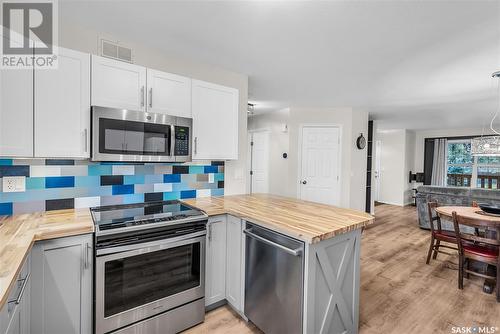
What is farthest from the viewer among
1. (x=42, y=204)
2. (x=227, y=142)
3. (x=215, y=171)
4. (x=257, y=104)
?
(x=257, y=104)

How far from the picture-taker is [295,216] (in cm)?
189

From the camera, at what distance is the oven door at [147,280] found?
1.59 metres

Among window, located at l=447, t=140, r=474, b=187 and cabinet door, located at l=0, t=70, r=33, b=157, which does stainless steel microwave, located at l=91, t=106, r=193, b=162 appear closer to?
cabinet door, located at l=0, t=70, r=33, b=157

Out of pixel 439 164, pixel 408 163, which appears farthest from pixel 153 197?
pixel 439 164

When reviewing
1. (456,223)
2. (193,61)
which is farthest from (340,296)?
(193,61)

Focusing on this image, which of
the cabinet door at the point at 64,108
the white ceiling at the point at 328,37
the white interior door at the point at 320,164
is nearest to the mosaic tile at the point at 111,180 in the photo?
the cabinet door at the point at 64,108

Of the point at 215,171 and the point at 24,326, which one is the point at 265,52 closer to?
the point at 215,171

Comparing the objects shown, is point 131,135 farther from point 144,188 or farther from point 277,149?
point 277,149

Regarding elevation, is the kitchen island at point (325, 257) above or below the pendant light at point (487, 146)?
below

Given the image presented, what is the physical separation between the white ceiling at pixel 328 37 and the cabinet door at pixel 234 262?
1610mm

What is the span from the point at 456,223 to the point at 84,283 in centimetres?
347

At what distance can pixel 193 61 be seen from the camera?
8.57 ft

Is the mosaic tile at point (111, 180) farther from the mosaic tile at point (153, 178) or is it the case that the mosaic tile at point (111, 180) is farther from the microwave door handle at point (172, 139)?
the microwave door handle at point (172, 139)

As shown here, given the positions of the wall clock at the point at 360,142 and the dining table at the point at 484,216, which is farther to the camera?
the wall clock at the point at 360,142
